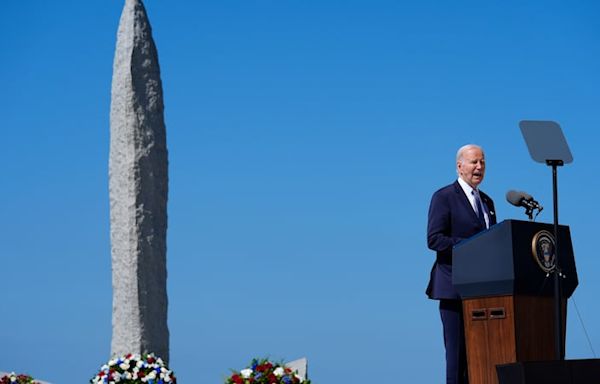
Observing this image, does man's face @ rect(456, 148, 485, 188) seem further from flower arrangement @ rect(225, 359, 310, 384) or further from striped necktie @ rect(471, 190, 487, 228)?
flower arrangement @ rect(225, 359, 310, 384)

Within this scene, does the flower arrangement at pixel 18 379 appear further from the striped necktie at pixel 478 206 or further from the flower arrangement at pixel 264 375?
the striped necktie at pixel 478 206

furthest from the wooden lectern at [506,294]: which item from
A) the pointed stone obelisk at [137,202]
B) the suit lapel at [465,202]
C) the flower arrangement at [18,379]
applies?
the flower arrangement at [18,379]

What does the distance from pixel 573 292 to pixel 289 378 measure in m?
1.81

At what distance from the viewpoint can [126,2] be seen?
32.5 ft

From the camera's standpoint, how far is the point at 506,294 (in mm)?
4047

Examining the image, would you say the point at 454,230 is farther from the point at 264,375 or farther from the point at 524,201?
the point at 264,375

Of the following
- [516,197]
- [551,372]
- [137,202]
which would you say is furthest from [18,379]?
[551,372]

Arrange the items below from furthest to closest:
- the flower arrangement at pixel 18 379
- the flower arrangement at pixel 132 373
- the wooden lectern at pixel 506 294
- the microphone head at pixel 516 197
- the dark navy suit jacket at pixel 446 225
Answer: the flower arrangement at pixel 18 379 → the flower arrangement at pixel 132 373 → the dark navy suit jacket at pixel 446 225 → the microphone head at pixel 516 197 → the wooden lectern at pixel 506 294

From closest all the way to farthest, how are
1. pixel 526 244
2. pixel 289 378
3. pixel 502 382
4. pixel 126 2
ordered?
1. pixel 502 382
2. pixel 526 244
3. pixel 289 378
4. pixel 126 2

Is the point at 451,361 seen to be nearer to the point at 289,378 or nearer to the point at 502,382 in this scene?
the point at 502,382

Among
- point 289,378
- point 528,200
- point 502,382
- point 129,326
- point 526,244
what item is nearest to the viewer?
point 502,382

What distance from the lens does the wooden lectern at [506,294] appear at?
404cm

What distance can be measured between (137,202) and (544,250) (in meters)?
5.88

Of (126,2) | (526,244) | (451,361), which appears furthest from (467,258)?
(126,2)
